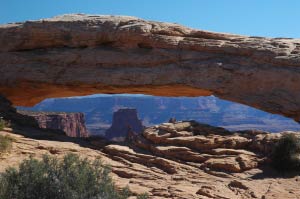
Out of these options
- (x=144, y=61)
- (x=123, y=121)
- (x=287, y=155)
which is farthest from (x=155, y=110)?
(x=287, y=155)

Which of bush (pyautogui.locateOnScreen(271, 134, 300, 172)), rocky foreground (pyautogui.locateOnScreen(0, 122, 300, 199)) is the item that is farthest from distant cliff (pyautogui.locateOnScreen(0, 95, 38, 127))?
bush (pyautogui.locateOnScreen(271, 134, 300, 172))

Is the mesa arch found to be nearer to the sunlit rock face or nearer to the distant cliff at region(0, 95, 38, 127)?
the distant cliff at region(0, 95, 38, 127)

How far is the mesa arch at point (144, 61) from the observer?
19969 mm

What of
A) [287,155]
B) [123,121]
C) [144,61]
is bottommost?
[123,121]

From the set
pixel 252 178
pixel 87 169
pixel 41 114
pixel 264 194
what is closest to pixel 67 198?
Answer: pixel 87 169

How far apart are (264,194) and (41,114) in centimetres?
5136

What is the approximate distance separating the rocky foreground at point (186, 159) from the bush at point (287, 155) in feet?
1.44

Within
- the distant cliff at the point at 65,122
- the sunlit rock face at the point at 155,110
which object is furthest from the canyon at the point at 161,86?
the sunlit rock face at the point at 155,110

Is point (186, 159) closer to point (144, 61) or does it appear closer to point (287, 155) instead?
point (287, 155)

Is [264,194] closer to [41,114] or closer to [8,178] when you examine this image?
[8,178]

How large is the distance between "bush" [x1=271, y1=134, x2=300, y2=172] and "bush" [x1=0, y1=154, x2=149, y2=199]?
905cm

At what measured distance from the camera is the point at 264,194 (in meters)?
14.9

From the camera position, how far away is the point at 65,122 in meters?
76.0

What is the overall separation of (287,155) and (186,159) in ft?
12.4
